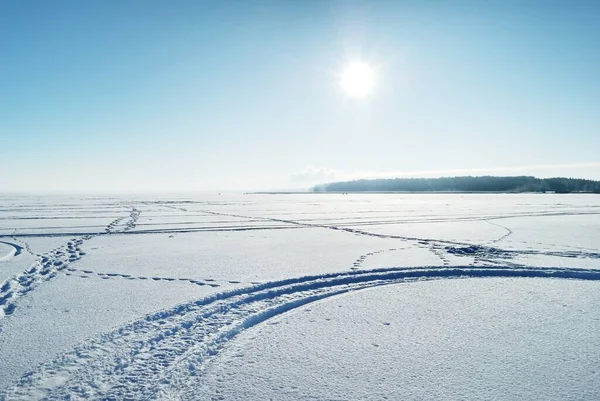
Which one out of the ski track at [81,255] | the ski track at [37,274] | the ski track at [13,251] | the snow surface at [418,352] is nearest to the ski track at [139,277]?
the ski track at [81,255]

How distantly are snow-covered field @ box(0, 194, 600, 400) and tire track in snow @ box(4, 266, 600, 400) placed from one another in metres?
0.02

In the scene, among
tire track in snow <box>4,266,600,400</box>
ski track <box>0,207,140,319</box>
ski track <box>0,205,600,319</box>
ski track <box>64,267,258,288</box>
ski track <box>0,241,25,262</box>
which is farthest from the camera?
ski track <box>0,241,25,262</box>

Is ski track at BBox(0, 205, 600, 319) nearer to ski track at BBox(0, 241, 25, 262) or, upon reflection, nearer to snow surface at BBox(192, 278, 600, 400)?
ski track at BBox(0, 241, 25, 262)

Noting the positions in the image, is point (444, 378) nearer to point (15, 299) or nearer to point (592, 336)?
point (592, 336)

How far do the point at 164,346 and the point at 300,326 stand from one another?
1.41 metres

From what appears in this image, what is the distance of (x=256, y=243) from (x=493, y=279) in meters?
5.98

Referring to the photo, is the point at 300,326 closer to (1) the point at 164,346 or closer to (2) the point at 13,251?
(1) the point at 164,346

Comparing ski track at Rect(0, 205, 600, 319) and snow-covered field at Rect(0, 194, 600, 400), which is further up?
ski track at Rect(0, 205, 600, 319)

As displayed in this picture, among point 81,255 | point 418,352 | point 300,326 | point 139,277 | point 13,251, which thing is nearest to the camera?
point 418,352

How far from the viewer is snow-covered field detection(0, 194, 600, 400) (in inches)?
113

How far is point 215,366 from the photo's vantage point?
3129 millimetres

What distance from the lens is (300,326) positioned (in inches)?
161

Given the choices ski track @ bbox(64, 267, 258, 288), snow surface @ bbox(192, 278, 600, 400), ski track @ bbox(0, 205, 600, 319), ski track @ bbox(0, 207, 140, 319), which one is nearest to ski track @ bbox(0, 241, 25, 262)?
ski track @ bbox(0, 205, 600, 319)

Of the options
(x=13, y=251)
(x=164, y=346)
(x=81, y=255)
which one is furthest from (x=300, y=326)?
(x=13, y=251)
